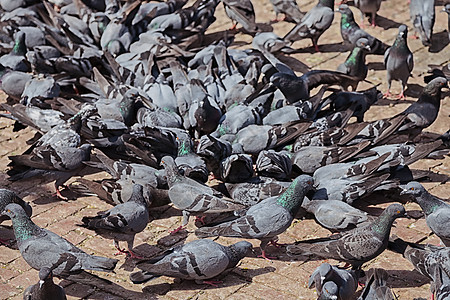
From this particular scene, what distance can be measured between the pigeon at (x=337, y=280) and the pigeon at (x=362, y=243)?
30 cm

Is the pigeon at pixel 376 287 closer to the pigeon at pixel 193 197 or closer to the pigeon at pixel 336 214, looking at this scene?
the pigeon at pixel 336 214

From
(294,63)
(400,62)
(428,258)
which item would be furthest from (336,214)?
(294,63)

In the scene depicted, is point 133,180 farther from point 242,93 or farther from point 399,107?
point 399,107

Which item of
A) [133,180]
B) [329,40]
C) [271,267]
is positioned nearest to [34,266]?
[133,180]

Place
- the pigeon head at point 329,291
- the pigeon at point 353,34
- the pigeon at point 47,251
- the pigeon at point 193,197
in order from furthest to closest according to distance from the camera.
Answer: the pigeon at point 353,34 → the pigeon at point 193,197 → the pigeon at point 47,251 → the pigeon head at point 329,291

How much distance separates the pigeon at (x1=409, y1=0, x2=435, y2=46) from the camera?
1211 centimetres

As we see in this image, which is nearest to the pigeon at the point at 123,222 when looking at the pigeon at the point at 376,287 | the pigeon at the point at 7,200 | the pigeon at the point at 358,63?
the pigeon at the point at 7,200

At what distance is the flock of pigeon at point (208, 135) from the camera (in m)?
7.06

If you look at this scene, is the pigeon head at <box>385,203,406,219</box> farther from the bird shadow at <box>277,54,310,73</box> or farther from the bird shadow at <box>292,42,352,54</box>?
the bird shadow at <box>292,42,352,54</box>

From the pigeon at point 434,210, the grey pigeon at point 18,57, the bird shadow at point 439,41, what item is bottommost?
the bird shadow at point 439,41

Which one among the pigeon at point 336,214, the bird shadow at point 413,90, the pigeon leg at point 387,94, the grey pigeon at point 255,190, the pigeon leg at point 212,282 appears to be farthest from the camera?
the bird shadow at point 413,90

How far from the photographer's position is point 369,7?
12.8 m

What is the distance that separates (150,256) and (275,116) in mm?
2850

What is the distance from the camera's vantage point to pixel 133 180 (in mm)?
8430
